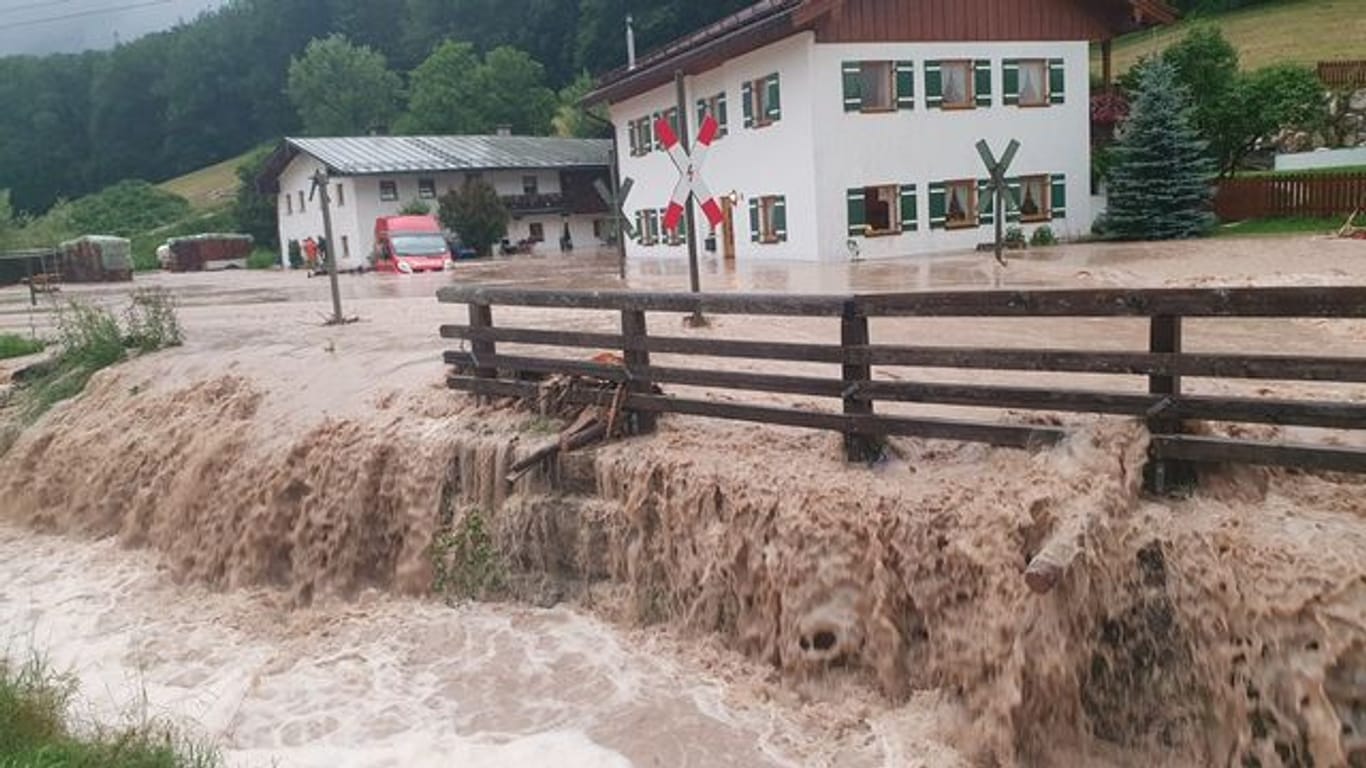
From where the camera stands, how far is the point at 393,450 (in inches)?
395

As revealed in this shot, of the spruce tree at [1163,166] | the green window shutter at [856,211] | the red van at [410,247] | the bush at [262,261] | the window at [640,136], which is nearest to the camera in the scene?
the spruce tree at [1163,166]

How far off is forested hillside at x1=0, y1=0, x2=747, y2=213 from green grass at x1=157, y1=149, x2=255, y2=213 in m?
4.81

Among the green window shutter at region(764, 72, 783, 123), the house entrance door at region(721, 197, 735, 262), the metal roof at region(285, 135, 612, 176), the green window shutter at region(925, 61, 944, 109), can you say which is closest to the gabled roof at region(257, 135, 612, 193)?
the metal roof at region(285, 135, 612, 176)

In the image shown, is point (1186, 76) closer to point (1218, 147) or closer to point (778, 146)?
point (1218, 147)

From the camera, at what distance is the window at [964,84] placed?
28.9 metres

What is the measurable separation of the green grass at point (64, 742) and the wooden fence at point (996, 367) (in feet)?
14.3

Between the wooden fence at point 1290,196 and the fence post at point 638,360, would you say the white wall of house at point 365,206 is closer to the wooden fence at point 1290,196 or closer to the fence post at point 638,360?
the wooden fence at point 1290,196

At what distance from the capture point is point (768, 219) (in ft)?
100

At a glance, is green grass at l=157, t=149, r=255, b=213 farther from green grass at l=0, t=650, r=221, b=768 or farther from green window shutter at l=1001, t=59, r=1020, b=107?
green grass at l=0, t=650, r=221, b=768

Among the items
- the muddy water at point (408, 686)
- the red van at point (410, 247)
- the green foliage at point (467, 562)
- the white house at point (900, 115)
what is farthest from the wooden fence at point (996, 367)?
the red van at point (410, 247)

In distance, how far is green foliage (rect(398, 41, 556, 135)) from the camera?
262ft

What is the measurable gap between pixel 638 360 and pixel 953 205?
Answer: 881 inches

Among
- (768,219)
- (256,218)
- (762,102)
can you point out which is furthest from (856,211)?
(256,218)

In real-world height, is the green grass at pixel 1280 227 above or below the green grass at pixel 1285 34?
below
